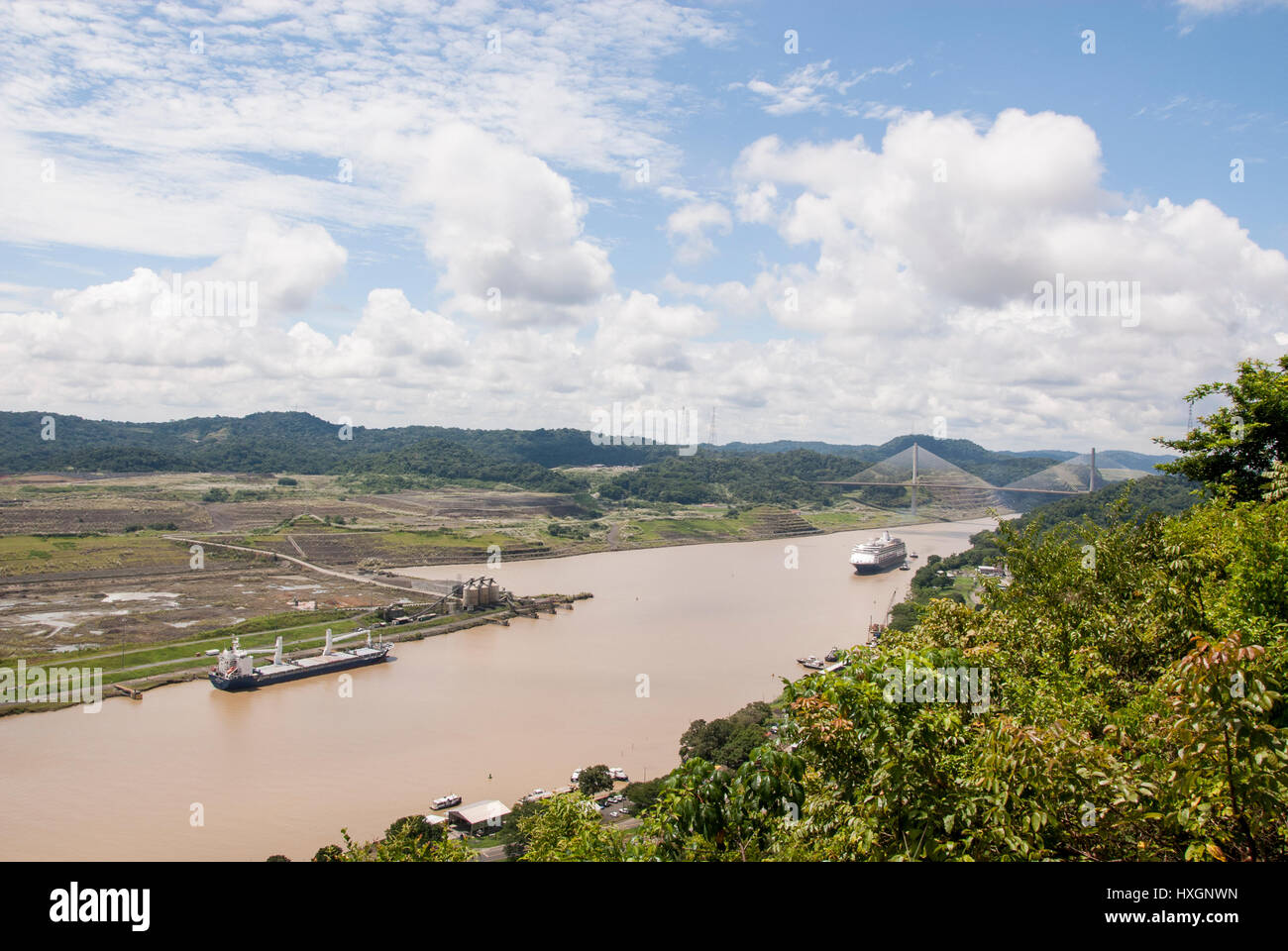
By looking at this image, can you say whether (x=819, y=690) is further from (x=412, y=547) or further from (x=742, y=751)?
(x=412, y=547)

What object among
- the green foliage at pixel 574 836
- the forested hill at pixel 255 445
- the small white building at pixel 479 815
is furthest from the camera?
the forested hill at pixel 255 445

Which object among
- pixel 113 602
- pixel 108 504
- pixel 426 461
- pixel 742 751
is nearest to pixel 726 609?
pixel 742 751

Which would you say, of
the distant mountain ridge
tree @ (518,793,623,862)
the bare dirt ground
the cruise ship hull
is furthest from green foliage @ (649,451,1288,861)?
the distant mountain ridge

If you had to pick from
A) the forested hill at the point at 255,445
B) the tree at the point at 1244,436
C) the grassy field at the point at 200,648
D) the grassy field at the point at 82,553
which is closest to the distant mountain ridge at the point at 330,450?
the forested hill at the point at 255,445

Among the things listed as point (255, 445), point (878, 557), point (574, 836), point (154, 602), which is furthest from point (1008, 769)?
point (255, 445)

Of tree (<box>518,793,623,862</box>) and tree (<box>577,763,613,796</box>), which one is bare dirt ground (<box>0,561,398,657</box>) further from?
tree (<box>518,793,623,862</box>)

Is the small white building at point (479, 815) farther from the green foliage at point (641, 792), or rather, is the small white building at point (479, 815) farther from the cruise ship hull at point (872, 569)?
the cruise ship hull at point (872, 569)
